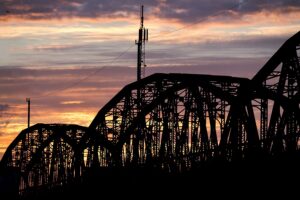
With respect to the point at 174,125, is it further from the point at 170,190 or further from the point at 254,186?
the point at 254,186

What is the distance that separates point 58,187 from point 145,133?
1727cm

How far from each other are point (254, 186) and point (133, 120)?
26.7m

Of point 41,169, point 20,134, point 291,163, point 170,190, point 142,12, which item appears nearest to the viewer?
point 291,163

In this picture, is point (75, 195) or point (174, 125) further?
point (75, 195)

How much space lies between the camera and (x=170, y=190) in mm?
70438

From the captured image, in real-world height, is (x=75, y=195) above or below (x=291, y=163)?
below

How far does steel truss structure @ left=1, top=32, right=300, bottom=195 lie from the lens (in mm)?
61062

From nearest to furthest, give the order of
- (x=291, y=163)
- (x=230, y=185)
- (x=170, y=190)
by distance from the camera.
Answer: (x=291, y=163), (x=230, y=185), (x=170, y=190)

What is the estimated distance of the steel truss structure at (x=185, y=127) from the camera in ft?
200

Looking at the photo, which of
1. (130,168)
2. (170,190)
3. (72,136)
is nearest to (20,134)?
(72,136)

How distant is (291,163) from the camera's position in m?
56.2

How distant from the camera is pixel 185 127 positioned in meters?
79.8

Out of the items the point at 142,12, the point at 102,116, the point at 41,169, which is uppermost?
the point at 142,12

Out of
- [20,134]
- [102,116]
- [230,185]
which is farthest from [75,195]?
[230,185]
